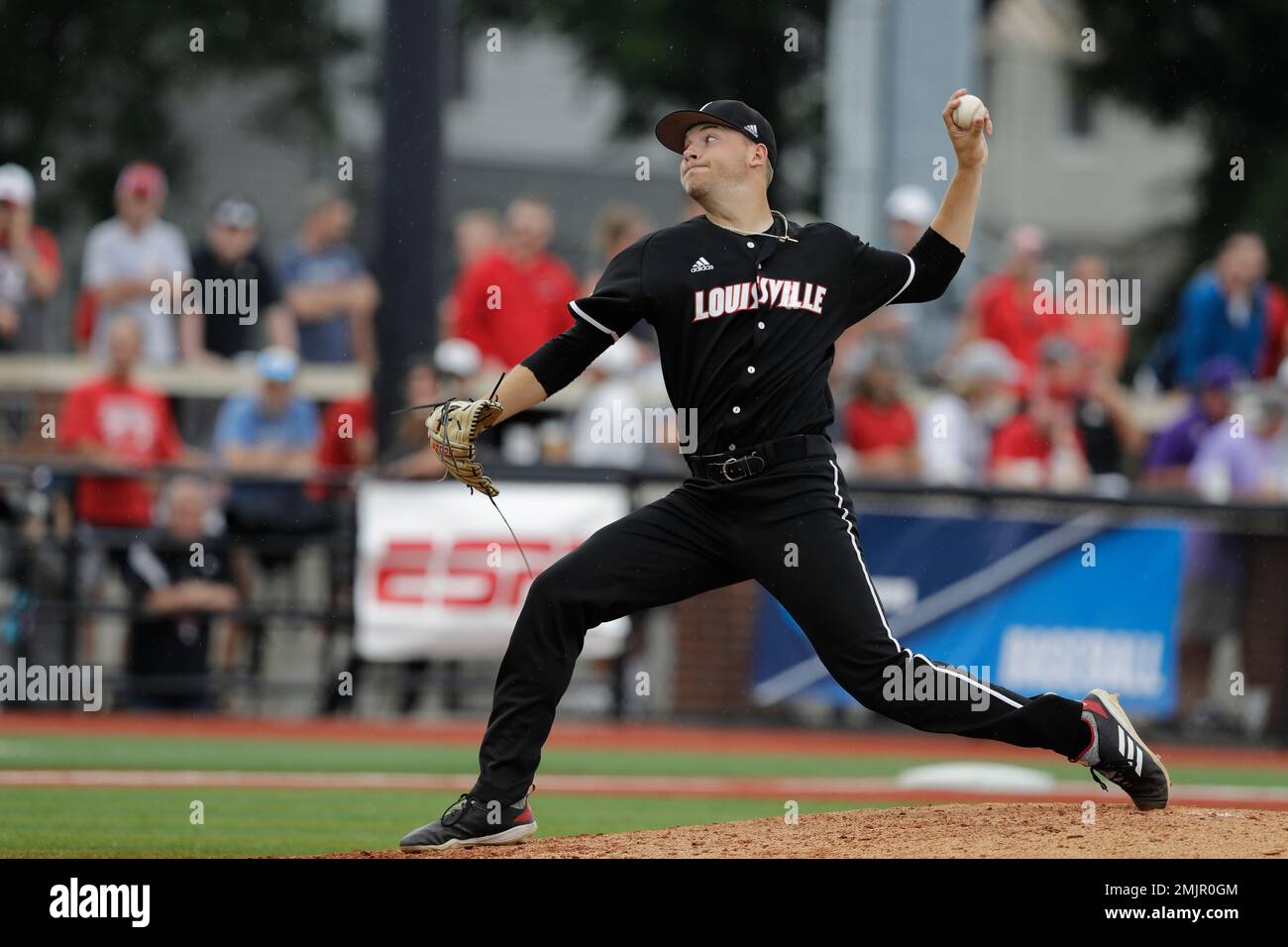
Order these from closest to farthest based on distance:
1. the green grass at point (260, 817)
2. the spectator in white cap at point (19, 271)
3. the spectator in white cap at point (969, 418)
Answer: the green grass at point (260, 817) → the spectator in white cap at point (969, 418) → the spectator in white cap at point (19, 271)

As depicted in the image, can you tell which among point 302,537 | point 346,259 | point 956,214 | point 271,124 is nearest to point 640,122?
point 271,124

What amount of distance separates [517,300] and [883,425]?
8.85ft

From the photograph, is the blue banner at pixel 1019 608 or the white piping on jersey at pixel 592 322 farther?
the blue banner at pixel 1019 608

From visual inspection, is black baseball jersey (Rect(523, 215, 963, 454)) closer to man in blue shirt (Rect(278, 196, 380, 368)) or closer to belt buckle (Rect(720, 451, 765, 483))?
belt buckle (Rect(720, 451, 765, 483))

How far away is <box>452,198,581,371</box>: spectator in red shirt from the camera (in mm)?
14305

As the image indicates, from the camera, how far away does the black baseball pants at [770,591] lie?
261 inches

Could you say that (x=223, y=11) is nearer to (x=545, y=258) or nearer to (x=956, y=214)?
(x=545, y=258)

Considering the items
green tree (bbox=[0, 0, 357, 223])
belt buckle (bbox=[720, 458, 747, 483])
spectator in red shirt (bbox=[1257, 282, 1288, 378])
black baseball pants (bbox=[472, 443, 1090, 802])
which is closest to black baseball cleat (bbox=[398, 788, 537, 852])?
black baseball pants (bbox=[472, 443, 1090, 802])

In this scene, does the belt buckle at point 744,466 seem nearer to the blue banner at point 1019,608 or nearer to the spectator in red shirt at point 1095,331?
the blue banner at point 1019,608

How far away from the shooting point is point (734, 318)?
22.1ft

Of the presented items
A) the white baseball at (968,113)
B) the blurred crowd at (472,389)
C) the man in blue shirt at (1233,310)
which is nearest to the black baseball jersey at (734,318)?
the white baseball at (968,113)

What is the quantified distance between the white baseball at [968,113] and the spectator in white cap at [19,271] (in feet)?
31.3

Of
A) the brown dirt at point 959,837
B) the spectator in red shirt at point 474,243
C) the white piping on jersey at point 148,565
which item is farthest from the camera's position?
the spectator in red shirt at point 474,243
